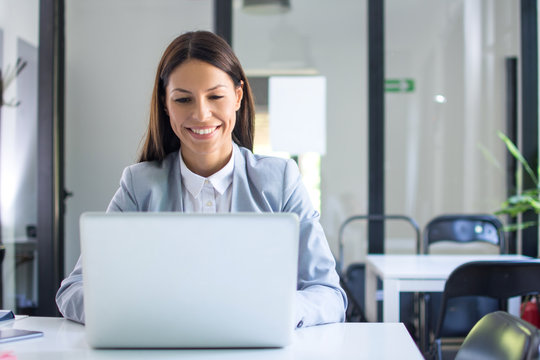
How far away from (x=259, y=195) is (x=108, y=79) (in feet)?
9.46

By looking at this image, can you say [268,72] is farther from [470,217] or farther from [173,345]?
[173,345]

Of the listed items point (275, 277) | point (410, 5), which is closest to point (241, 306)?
point (275, 277)

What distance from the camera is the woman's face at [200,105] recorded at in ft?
5.73

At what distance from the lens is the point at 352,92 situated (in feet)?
14.0

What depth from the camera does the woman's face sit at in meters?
1.75

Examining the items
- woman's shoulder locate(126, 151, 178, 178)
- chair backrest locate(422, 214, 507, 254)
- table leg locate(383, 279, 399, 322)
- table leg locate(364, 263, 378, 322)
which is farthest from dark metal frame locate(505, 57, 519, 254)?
woman's shoulder locate(126, 151, 178, 178)

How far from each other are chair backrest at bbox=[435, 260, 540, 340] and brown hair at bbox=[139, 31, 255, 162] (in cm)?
99

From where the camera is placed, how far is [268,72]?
4.31 metres

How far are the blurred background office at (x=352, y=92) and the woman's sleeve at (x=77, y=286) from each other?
255 cm

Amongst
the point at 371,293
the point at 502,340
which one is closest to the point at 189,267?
the point at 502,340

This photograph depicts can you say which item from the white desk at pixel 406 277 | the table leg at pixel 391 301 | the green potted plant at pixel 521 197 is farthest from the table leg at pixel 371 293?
the green potted plant at pixel 521 197

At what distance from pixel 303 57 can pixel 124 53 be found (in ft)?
4.21

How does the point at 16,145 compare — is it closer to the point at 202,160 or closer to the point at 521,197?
the point at 202,160

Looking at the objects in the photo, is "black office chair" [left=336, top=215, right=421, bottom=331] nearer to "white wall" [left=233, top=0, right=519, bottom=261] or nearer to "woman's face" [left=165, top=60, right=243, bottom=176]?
"white wall" [left=233, top=0, right=519, bottom=261]
